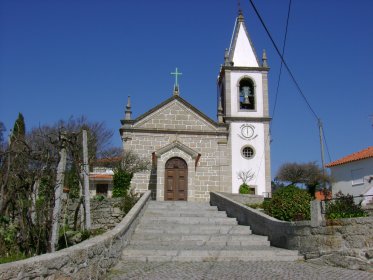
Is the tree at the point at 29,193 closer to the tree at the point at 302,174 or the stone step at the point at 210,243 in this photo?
the stone step at the point at 210,243

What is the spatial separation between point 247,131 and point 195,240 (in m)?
14.8

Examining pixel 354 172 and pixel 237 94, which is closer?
pixel 237 94

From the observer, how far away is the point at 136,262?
27.0 feet

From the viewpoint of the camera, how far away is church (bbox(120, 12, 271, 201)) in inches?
841

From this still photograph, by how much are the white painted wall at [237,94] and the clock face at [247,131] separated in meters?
0.82

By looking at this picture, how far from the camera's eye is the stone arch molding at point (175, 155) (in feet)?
69.2

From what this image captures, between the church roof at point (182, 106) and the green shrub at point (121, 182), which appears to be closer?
the green shrub at point (121, 182)

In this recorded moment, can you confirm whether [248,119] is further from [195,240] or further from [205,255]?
[205,255]

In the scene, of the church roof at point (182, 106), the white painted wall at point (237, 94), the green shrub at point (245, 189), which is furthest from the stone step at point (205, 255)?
the white painted wall at point (237, 94)

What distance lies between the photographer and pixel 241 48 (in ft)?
Answer: 88.9

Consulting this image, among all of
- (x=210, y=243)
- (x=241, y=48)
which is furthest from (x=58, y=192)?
(x=241, y=48)

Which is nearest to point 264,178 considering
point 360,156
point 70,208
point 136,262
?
point 360,156

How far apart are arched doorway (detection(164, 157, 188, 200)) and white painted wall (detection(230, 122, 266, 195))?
3.37 metres

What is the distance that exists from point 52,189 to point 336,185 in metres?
28.4
